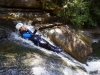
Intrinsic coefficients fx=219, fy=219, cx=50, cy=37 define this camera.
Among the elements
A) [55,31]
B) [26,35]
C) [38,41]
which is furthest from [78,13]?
[26,35]

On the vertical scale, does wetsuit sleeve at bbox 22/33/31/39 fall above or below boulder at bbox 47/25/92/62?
above

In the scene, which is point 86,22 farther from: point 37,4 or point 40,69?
point 40,69

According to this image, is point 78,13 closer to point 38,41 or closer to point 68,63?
point 38,41

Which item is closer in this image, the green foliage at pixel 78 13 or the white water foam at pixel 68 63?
the white water foam at pixel 68 63

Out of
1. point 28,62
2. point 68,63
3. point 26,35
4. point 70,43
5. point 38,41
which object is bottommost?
point 68,63

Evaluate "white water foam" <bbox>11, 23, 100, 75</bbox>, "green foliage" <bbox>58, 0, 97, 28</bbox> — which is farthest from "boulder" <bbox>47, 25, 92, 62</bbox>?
"green foliage" <bbox>58, 0, 97, 28</bbox>

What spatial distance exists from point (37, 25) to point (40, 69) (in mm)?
4098

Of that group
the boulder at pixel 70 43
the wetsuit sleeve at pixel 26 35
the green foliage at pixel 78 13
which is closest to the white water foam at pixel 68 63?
the wetsuit sleeve at pixel 26 35

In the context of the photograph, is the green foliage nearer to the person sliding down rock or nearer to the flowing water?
the person sliding down rock

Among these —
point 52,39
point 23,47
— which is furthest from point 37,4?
point 23,47

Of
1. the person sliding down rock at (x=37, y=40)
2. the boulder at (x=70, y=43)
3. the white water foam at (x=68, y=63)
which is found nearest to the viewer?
the white water foam at (x=68, y=63)

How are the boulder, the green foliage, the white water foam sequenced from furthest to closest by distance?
the green foliage, the boulder, the white water foam

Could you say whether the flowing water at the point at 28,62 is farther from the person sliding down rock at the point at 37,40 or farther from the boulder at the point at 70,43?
the boulder at the point at 70,43

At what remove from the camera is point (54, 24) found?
35.1ft
